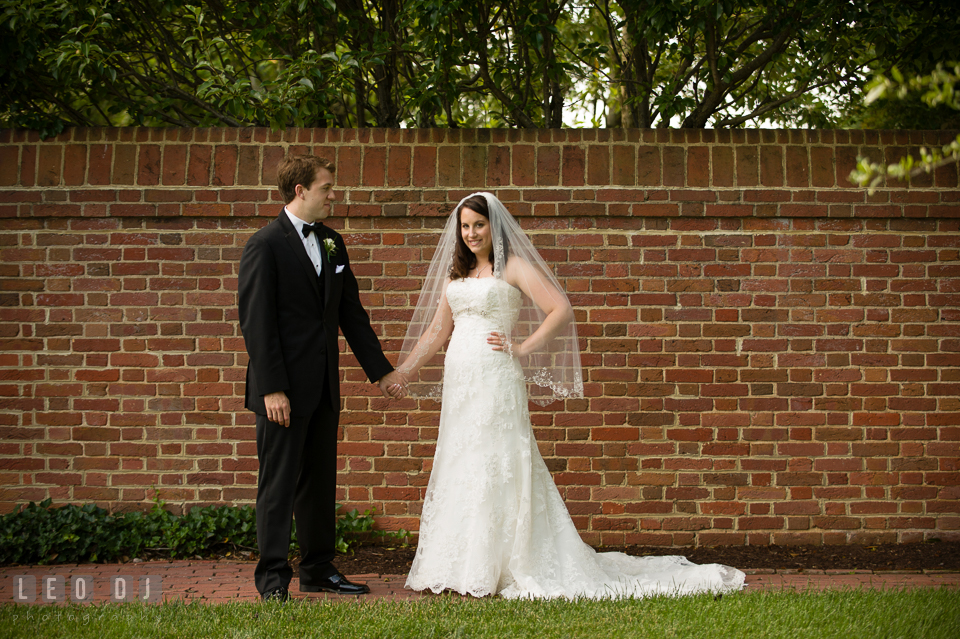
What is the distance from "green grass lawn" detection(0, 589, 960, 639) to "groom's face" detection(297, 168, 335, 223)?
6.17 feet

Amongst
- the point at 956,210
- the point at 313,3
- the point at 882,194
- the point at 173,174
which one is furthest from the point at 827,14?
the point at 173,174

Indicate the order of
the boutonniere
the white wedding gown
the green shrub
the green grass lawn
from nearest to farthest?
1. the green grass lawn
2. the white wedding gown
3. the boutonniere
4. the green shrub

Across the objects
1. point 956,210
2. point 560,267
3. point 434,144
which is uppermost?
point 434,144

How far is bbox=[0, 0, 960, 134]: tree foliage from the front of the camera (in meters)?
4.26

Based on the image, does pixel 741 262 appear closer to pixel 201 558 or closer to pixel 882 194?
pixel 882 194

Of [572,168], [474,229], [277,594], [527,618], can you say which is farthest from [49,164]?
[527,618]

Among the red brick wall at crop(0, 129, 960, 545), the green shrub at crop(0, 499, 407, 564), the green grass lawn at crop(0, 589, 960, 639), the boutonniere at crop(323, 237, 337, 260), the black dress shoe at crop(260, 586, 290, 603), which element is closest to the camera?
the green grass lawn at crop(0, 589, 960, 639)

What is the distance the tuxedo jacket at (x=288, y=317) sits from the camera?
331cm

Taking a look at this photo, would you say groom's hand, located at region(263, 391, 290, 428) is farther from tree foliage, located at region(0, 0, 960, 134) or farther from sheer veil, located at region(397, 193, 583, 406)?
tree foliage, located at region(0, 0, 960, 134)

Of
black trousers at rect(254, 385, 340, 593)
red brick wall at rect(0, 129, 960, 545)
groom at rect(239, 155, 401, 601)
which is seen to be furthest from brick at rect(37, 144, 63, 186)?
black trousers at rect(254, 385, 340, 593)

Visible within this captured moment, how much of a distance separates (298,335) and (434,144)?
1674 millimetres

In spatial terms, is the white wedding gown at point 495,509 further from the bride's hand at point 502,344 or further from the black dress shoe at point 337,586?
the black dress shoe at point 337,586

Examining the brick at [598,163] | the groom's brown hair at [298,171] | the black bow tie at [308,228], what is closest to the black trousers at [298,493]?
the black bow tie at [308,228]

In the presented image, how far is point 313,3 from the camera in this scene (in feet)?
14.8
